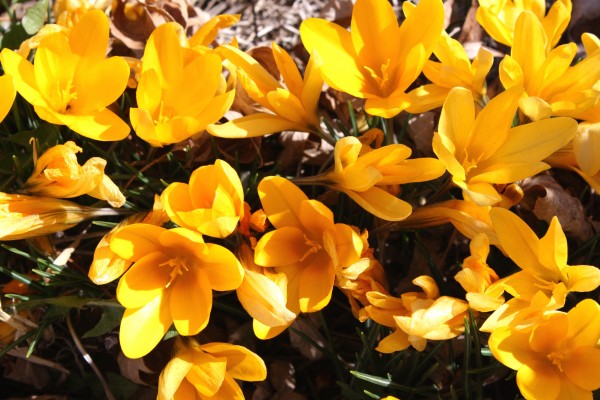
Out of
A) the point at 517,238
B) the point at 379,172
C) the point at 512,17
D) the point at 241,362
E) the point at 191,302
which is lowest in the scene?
the point at 241,362

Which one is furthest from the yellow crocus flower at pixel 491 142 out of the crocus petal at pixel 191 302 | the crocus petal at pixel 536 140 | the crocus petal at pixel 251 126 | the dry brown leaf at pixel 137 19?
the dry brown leaf at pixel 137 19

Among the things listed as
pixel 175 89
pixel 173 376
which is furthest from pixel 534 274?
pixel 175 89

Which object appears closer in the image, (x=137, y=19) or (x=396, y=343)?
(x=396, y=343)

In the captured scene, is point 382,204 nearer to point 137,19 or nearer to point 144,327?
point 144,327

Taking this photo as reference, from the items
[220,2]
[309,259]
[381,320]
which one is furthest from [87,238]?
[220,2]

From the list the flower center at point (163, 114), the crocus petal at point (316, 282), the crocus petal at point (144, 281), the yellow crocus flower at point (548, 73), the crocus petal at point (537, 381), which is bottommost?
the crocus petal at point (537, 381)

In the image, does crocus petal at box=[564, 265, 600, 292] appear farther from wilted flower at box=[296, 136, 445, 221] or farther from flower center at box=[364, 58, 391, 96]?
flower center at box=[364, 58, 391, 96]

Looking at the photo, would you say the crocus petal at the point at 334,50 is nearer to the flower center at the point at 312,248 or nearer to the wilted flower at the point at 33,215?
the flower center at the point at 312,248
